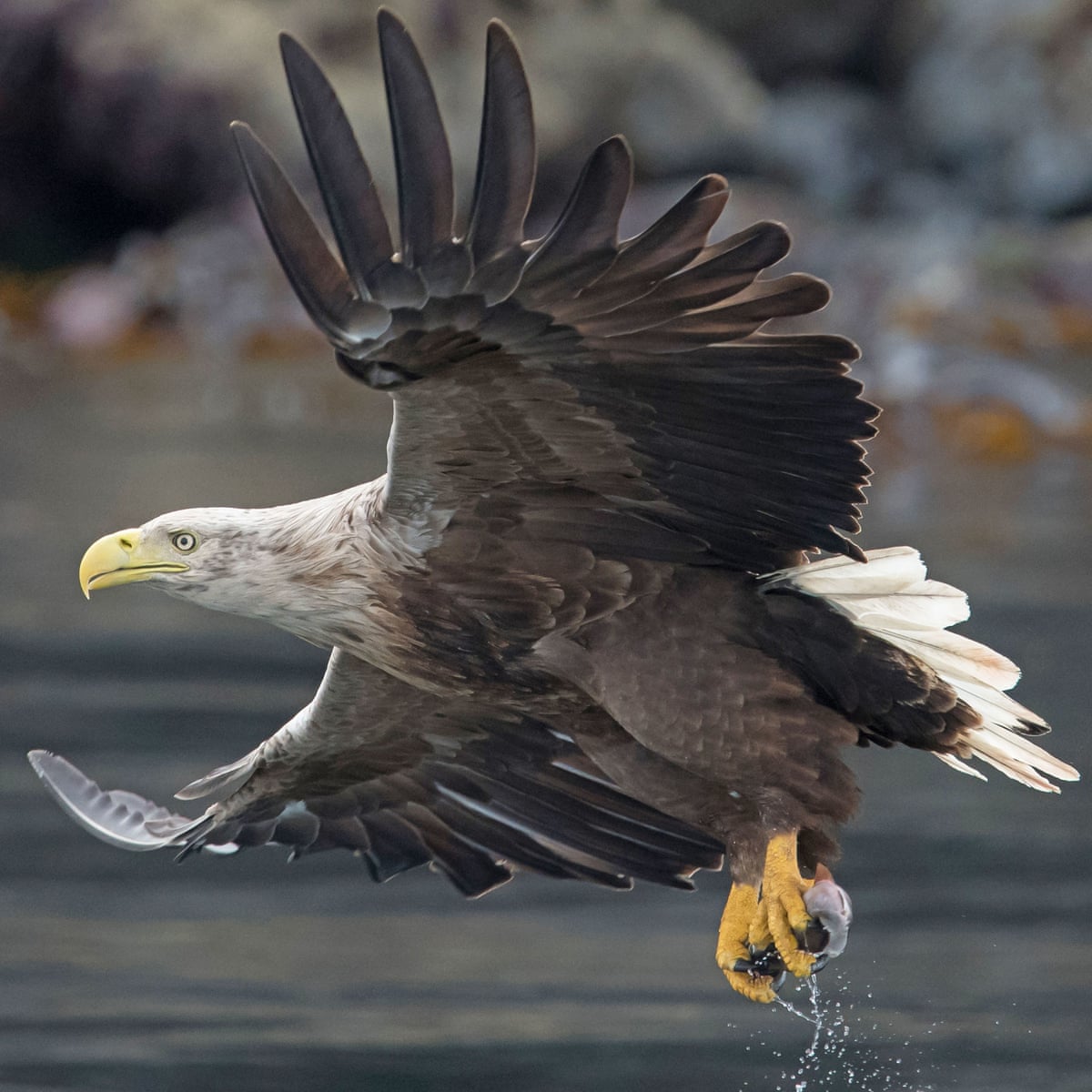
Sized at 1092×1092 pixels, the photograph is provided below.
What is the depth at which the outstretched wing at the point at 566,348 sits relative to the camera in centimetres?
326

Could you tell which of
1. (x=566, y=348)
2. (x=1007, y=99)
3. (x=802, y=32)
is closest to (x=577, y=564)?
(x=566, y=348)

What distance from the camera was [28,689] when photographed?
8461 millimetres

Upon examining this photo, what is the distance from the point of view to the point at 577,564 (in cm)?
399

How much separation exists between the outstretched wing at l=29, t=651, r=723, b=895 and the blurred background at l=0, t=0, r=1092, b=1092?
453mm

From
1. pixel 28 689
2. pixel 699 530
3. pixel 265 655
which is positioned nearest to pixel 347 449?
pixel 265 655

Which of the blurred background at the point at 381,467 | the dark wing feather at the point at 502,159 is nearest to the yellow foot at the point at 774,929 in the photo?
the blurred background at the point at 381,467

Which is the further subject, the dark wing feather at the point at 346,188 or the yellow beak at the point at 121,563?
the yellow beak at the point at 121,563

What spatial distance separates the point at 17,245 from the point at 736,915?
56.9ft

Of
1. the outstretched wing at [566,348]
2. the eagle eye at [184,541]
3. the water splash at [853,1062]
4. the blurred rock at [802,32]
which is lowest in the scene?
the water splash at [853,1062]

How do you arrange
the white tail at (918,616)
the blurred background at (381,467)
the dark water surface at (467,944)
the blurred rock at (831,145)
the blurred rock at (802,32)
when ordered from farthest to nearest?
the blurred rock at (802,32) < the blurred rock at (831,145) < the blurred background at (381,467) < the dark water surface at (467,944) < the white tail at (918,616)

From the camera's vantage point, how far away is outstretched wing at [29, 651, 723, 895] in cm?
463

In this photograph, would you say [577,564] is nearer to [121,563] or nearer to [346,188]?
[121,563]

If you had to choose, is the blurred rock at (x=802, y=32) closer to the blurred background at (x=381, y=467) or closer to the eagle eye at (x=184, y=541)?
the blurred background at (x=381, y=467)

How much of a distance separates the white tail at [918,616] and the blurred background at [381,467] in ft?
3.04
